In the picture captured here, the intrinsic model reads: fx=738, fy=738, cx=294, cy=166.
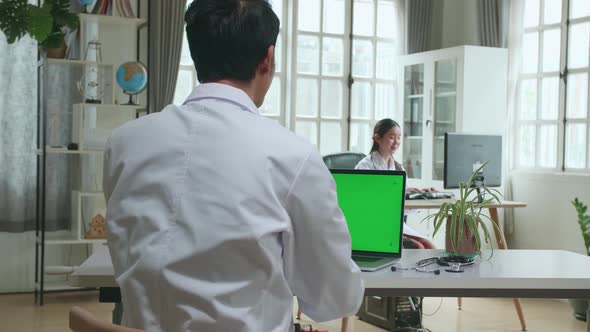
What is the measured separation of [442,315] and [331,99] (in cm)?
251

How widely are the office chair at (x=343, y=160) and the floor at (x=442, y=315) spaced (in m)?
1.17

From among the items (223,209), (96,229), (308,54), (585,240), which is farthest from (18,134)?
(223,209)

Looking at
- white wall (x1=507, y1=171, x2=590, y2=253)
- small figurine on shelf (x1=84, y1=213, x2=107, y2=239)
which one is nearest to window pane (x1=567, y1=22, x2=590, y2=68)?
white wall (x1=507, y1=171, x2=590, y2=253)

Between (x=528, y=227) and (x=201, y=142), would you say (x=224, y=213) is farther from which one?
(x=528, y=227)

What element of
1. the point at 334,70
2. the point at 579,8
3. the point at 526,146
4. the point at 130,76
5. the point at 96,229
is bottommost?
the point at 96,229

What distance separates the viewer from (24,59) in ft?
18.4

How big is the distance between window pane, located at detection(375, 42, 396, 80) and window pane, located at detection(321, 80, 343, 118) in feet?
1.48

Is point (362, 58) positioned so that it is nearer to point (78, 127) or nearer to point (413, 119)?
point (413, 119)

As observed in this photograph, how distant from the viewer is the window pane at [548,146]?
611 cm

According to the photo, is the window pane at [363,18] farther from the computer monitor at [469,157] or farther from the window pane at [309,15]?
the computer monitor at [469,157]

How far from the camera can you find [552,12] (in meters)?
6.16

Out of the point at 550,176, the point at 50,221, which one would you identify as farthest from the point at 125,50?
the point at 550,176

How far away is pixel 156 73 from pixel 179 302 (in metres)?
4.90

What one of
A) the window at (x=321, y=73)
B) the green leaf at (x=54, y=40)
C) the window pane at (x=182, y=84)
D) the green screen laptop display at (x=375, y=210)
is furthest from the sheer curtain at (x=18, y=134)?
the green screen laptop display at (x=375, y=210)
